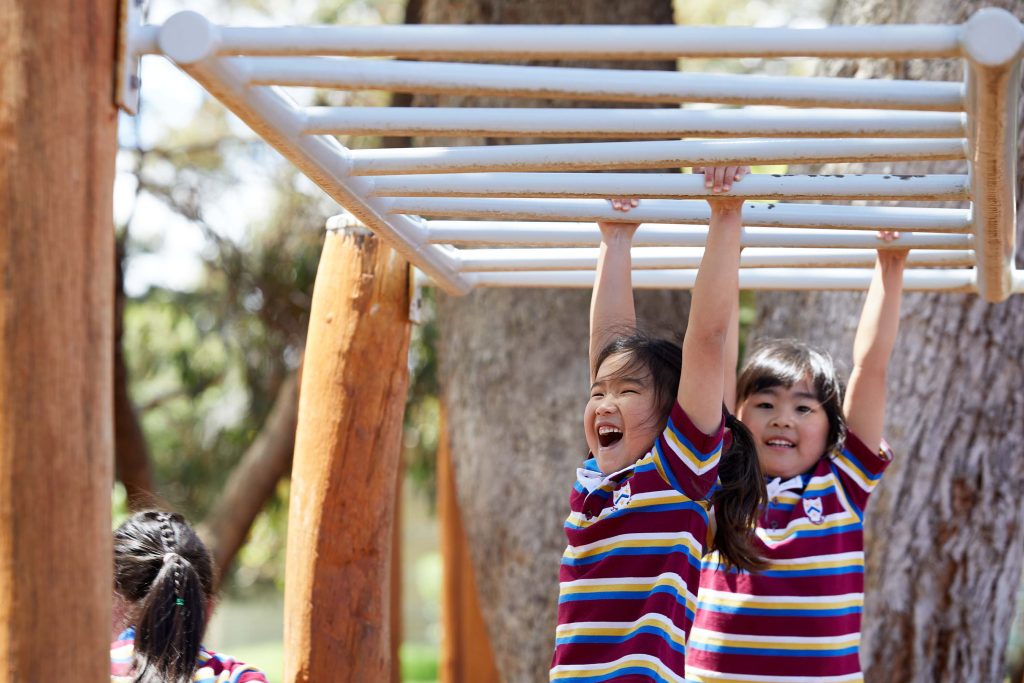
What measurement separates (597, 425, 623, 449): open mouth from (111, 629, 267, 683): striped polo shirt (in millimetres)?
832

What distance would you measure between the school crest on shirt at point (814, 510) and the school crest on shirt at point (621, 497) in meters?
0.72

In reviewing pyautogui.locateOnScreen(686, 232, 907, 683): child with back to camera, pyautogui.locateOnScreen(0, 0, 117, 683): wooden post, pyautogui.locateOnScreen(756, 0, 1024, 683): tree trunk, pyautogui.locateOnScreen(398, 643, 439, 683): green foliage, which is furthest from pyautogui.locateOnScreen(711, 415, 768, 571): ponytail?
pyautogui.locateOnScreen(398, 643, 439, 683): green foliage

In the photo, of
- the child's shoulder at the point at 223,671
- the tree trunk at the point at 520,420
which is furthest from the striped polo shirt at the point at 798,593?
the tree trunk at the point at 520,420

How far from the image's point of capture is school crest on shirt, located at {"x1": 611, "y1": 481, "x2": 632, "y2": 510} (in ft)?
7.26

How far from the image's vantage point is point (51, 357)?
1.48 m

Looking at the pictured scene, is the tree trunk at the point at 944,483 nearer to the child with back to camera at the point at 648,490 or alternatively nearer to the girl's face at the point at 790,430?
the girl's face at the point at 790,430

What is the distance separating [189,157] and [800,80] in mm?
7538

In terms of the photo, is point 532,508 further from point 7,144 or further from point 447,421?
point 7,144

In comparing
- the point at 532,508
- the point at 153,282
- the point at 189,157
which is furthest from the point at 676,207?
the point at 153,282

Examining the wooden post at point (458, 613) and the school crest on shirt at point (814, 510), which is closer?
the school crest on shirt at point (814, 510)

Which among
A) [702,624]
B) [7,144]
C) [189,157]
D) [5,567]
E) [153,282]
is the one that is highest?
[189,157]

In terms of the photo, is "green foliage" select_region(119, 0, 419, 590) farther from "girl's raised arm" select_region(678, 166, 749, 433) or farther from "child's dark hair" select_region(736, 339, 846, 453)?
"girl's raised arm" select_region(678, 166, 749, 433)

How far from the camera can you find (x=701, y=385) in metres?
2.15

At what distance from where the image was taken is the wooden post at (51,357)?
4.79 feet
